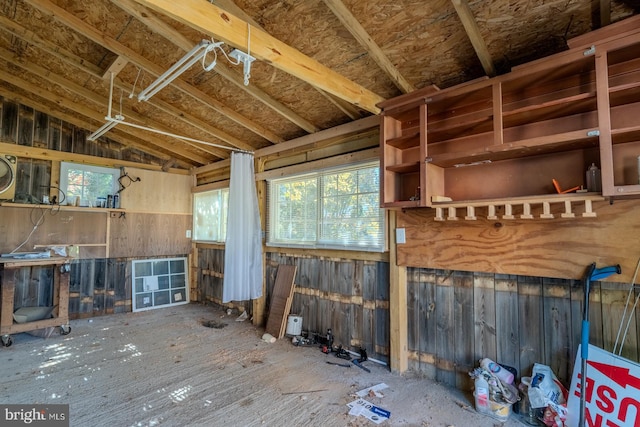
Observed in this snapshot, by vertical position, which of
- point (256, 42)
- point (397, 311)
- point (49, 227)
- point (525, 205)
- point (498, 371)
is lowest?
point (498, 371)

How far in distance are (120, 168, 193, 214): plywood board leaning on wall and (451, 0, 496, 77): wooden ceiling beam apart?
16.6ft

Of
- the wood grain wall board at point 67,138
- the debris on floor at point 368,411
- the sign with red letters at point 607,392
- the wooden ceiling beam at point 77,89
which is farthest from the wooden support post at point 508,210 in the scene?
the wood grain wall board at point 67,138

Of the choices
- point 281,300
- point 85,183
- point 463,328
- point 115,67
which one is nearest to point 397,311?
point 463,328

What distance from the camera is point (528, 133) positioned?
2.19m

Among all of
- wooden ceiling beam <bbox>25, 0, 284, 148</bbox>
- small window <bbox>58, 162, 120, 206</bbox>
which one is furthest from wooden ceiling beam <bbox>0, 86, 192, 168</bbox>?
wooden ceiling beam <bbox>25, 0, 284, 148</bbox>

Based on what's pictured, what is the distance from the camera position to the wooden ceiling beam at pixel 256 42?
5.14 ft

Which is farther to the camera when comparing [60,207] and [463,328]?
[60,207]

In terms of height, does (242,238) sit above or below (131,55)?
below

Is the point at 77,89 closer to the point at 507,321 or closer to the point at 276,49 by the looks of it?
the point at 276,49

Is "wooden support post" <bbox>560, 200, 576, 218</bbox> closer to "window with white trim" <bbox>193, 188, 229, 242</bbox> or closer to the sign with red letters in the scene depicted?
the sign with red letters

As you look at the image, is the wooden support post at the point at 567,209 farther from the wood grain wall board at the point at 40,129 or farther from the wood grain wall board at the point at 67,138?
the wood grain wall board at the point at 40,129

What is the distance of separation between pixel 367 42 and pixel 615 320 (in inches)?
95.6

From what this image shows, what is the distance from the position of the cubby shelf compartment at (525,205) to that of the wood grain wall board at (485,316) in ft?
1.85

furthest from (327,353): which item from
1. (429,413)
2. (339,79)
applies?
(339,79)
